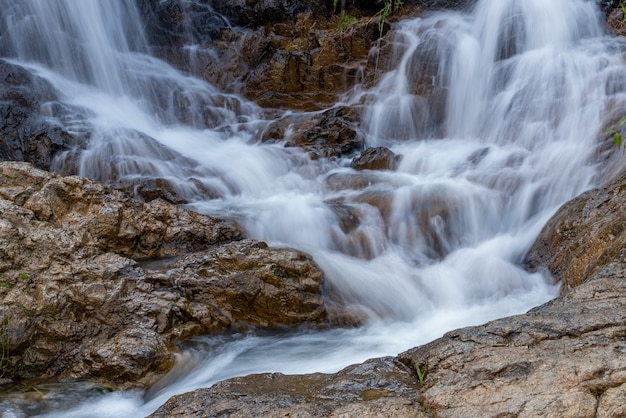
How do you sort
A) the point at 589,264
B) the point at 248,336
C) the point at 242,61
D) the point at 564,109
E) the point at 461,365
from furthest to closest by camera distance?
1. the point at 242,61
2. the point at 564,109
3. the point at 248,336
4. the point at 589,264
5. the point at 461,365

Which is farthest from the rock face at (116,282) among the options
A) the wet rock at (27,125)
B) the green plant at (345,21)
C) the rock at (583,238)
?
the green plant at (345,21)

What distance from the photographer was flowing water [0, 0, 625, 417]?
14.2 ft

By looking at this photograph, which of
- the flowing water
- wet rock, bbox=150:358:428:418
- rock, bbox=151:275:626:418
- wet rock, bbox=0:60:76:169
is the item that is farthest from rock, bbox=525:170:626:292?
wet rock, bbox=0:60:76:169

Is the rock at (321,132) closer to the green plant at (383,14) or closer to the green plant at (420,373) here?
the green plant at (383,14)

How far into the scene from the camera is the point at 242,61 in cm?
1078

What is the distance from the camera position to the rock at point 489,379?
6.53 feet

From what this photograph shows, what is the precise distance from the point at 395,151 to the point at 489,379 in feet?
21.1

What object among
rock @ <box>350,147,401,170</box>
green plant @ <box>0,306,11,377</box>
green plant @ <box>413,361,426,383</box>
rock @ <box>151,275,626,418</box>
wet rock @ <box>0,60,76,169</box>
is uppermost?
wet rock @ <box>0,60,76,169</box>

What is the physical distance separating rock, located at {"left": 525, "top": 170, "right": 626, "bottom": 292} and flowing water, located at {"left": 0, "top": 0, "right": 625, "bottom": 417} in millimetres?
239

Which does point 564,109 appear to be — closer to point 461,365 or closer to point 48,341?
point 461,365

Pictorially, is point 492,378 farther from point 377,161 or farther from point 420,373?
point 377,161

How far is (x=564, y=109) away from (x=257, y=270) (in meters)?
5.50

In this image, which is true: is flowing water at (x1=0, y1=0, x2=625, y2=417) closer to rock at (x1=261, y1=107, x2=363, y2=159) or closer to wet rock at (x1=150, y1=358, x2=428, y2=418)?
rock at (x1=261, y1=107, x2=363, y2=159)

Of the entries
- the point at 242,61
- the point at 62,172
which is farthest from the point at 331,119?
the point at 62,172
